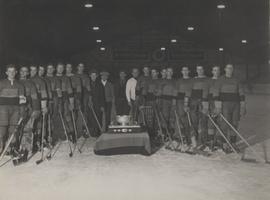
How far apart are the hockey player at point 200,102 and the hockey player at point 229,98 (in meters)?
0.36

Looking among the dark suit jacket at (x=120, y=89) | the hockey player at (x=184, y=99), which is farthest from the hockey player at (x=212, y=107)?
the dark suit jacket at (x=120, y=89)

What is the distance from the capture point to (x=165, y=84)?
34.5 feet

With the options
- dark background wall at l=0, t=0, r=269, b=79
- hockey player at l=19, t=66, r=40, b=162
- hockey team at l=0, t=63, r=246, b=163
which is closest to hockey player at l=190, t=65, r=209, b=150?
hockey team at l=0, t=63, r=246, b=163

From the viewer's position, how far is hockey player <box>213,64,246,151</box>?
886cm

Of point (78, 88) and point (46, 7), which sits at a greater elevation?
point (46, 7)

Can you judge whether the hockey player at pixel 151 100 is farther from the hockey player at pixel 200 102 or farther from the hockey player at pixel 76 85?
the hockey player at pixel 76 85

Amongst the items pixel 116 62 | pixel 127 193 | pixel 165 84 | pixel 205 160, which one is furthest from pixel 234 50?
pixel 127 193

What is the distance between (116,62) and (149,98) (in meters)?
16.9

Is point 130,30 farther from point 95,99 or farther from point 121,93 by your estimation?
point 95,99

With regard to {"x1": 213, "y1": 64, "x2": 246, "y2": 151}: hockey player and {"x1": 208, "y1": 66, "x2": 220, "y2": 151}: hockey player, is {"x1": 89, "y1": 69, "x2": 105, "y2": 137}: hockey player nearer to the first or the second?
{"x1": 208, "y1": 66, "x2": 220, "y2": 151}: hockey player

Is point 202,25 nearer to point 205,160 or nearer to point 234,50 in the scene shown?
point 234,50

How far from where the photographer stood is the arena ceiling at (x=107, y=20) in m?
13.5

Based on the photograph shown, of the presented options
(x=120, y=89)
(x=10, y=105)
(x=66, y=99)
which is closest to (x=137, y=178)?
(x=10, y=105)

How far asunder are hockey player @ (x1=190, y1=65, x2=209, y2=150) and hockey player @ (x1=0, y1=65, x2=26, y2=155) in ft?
10.7
